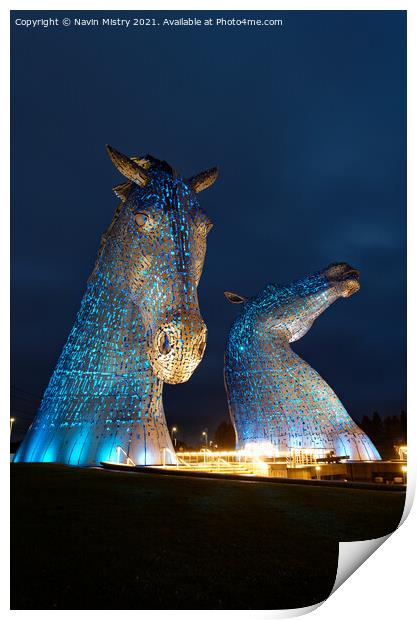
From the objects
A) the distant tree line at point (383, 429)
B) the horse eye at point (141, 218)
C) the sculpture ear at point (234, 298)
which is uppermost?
the sculpture ear at point (234, 298)

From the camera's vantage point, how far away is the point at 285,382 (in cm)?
1855

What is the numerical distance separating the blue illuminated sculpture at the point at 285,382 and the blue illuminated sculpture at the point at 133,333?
352 inches

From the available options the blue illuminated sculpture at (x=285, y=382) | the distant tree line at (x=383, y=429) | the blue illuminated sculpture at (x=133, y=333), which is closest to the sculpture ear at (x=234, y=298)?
the blue illuminated sculpture at (x=285, y=382)

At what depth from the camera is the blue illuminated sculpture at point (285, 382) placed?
18.2 m

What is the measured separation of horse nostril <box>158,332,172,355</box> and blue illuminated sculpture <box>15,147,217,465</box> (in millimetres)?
15

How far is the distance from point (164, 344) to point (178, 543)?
3484mm

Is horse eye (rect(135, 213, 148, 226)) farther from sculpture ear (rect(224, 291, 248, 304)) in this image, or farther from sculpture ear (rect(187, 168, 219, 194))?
sculpture ear (rect(224, 291, 248, 304))

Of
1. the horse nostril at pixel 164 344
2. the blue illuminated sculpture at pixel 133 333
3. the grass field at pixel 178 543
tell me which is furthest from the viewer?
the blue illuminated sculpture at pixel 133 333

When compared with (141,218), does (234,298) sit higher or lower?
higher

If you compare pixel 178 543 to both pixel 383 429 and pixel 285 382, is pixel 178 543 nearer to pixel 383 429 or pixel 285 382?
pixel 285 382

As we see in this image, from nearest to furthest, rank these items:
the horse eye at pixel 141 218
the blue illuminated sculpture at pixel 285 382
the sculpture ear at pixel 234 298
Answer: the horse eye at pixel 141 218 < the blue illuminated sculpture at pixel 285 382 < the sculpture ear at pixel 234 298

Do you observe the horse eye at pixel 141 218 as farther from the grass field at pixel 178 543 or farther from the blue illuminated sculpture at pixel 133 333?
the grass field at pixel 178 543

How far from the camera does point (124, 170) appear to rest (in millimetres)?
8281

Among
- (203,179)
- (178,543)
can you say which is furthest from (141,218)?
(178,543)
